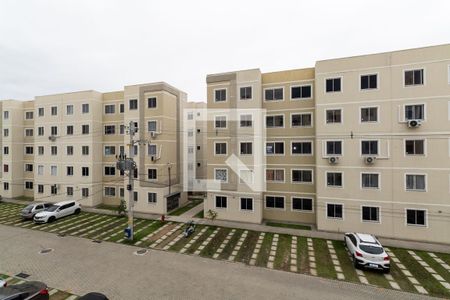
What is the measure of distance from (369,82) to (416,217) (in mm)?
11194

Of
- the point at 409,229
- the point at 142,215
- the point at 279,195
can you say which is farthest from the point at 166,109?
the point at 409,229

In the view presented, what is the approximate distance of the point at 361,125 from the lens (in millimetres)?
18422

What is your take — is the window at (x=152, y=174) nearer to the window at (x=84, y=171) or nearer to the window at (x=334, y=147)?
the window at (x=84, y=171)

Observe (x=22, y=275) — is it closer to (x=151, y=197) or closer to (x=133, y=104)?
(x=151, y=197)

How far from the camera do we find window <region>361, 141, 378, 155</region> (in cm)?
1814

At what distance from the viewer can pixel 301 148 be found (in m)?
21.4

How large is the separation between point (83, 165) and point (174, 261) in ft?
66.4

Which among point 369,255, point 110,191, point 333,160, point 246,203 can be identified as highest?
point 333,160

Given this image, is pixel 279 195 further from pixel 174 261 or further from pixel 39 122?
pixel 39 122

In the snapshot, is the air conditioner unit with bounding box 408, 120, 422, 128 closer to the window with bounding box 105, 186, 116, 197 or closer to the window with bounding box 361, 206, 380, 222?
the window with bounding box 361, 206, 380, 222

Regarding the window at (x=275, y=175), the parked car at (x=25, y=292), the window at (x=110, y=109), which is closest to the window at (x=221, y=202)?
the window at (x=275, y=175)

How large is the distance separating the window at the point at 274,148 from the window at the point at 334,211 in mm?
6457

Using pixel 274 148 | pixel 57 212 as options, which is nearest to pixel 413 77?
pixel 274 148

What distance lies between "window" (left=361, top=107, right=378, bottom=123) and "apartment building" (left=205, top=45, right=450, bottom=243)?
2.8 inches
